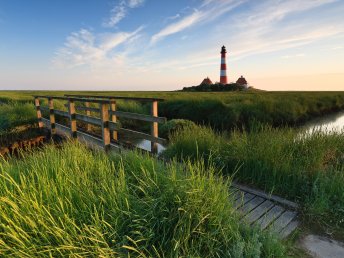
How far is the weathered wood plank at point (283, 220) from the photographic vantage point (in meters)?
2.94

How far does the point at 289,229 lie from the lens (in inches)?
117

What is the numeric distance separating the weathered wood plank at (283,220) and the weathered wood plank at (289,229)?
35 millimetres

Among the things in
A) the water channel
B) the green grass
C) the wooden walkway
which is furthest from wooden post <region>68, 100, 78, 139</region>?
the wooden walkway

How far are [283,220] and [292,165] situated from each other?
58.5 inches

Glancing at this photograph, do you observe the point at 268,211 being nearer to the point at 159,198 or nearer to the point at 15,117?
the point at 159,198

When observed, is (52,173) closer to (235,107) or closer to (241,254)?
(241,254)

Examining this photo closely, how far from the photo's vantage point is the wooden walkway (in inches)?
116

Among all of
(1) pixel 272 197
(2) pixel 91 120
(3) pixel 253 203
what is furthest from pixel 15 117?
(1) pixel 272 197

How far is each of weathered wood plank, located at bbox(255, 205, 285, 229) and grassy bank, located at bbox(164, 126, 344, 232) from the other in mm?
308

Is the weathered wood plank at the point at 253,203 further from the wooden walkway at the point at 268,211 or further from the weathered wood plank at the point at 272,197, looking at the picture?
the weathered wood plank at the point at 272,197

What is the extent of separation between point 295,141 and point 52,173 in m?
4.80

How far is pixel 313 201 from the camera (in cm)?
346

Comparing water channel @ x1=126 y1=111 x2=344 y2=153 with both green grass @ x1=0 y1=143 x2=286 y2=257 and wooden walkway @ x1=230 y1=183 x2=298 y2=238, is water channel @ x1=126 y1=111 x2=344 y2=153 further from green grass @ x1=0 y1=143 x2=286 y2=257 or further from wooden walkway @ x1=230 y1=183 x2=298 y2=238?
green grass @ x1=0 y1=143 x2=286 y2=257

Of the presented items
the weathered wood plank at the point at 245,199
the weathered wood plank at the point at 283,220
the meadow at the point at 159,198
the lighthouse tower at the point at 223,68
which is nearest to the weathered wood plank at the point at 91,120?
the meadow at the point at 159,198
